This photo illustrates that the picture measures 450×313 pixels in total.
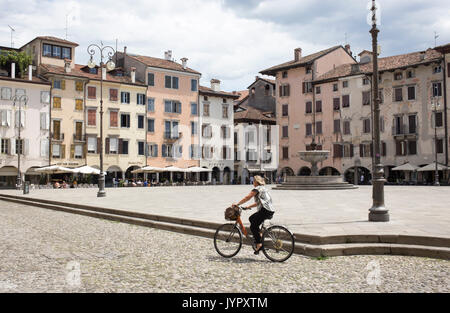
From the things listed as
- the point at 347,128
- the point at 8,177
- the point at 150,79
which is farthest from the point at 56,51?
the point at 347,128

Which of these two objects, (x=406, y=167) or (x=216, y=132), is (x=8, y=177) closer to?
(x=216, y=132)

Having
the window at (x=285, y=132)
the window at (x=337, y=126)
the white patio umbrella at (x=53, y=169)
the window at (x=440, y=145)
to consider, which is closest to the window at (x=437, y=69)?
the window at (x=440, y=145)

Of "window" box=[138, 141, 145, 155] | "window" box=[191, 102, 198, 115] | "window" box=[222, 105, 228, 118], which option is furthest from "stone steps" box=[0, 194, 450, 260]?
"window" box=[222, 105, 228, 118]

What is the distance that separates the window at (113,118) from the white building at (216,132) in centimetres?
989

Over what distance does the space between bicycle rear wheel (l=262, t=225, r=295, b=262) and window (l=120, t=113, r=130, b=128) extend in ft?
154

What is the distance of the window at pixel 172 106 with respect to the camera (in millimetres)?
57188

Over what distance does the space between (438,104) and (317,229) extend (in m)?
41.5

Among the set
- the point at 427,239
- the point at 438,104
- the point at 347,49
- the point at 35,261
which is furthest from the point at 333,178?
the point at 347,49

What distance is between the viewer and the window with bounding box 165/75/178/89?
57.2m

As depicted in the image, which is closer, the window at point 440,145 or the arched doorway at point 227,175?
the window at point 440,145

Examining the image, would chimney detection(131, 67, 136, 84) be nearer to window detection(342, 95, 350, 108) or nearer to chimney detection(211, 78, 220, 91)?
chimney detection(211, 78, 220, 91)

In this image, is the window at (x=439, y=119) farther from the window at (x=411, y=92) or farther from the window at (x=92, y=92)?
the window at (x=92, y=92)

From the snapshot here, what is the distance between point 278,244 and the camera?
7.95 meters

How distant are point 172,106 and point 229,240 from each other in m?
50.4
